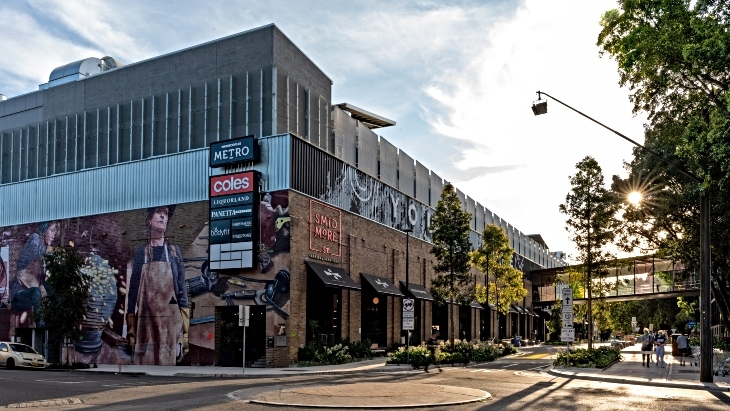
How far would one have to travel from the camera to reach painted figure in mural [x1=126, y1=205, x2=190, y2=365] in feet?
131

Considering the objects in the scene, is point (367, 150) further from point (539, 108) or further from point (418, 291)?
point (539, 108)

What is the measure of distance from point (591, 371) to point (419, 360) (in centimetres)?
833

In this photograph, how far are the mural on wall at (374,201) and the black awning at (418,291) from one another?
14.7 ft

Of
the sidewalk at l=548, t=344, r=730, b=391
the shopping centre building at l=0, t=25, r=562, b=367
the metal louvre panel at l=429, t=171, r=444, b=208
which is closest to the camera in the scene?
the sidewalk at l=548, t=344, r=730, b=391

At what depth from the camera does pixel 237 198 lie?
3859 centimetres

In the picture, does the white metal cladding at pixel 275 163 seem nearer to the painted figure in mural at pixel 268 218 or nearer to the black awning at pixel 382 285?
the painted figure in mural at pixel 268 218

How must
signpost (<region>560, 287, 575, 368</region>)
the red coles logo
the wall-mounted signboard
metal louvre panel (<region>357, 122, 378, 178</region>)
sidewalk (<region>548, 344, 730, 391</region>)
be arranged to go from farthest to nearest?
metal louvre panel (<region>357, 122, 378, 178</region>) < the red coles logo < the wall-mounted signboard < signpost (<region>560, 287, 575, 368</region>) < sidewalk (<region>548, 344, 730, 391</region>)

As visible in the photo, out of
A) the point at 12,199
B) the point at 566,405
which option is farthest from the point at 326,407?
the point at 12,199

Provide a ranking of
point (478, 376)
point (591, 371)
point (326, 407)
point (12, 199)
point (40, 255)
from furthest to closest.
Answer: point (12, 199) → point (40, 255) → point (591, 371) → point (478, 376) → point (326, 407)

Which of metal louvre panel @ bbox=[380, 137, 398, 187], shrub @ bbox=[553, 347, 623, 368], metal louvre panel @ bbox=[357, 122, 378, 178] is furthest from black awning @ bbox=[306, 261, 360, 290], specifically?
shrub @ bbox=[553, 347, 623, 368]

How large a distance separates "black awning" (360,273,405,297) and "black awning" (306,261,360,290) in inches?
98.8

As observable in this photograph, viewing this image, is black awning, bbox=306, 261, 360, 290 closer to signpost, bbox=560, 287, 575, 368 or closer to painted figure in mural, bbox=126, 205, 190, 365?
painted figure in mural, bbox=126, 205, 190, 365

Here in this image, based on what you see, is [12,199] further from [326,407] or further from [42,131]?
[326,407]

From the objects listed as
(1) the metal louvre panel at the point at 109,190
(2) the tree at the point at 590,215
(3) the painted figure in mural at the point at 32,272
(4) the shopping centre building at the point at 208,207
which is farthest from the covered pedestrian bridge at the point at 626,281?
(3) the painted figure in mural at the point at 32,272
